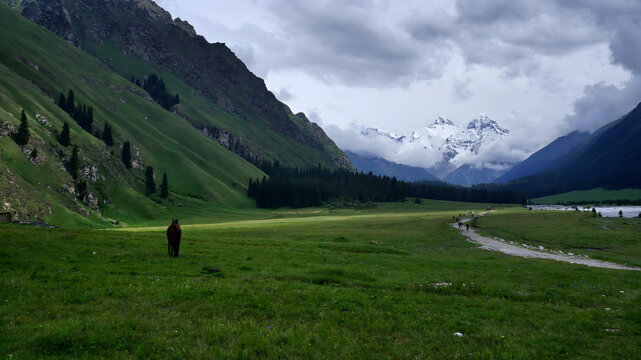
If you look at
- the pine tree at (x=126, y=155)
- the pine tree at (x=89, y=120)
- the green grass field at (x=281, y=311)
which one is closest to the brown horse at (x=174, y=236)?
the green grass field at (x=281, y=311)

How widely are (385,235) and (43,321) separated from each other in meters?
64.4

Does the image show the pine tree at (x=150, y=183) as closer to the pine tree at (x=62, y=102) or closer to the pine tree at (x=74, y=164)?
the pine tree at (x=74, y=164)

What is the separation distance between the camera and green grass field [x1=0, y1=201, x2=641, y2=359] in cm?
1195

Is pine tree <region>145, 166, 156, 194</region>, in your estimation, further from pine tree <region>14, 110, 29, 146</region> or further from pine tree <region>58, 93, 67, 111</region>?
pine tree <region>14, 110, 29, 146</region>

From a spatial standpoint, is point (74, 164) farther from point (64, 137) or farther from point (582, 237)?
point (582, 237)

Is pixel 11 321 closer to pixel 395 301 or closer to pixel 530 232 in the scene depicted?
pixel 395 301

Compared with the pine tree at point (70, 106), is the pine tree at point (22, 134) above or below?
below

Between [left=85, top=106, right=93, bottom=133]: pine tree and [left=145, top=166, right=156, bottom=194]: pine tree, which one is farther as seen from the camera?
[left=85, top=106, right=93, bottom=133]: pine tree

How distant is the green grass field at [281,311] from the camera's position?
471 inches

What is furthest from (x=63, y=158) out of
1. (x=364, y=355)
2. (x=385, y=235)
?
(x=364, y=355)

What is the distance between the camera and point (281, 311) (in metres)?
15.5

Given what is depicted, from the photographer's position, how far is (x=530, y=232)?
81062mm

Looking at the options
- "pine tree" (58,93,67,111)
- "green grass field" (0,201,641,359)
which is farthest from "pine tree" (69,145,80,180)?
"green grass field" (0,201,641,359)

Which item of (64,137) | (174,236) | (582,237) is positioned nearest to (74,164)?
(64,137)
